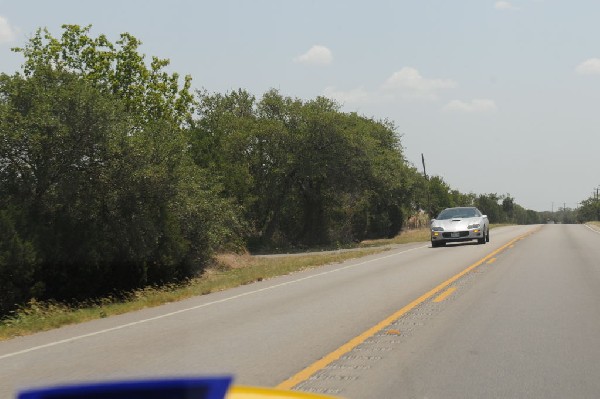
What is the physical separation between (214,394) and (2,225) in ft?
58.0

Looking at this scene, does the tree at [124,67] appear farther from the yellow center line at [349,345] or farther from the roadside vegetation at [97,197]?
the yellow center line at [349,345]

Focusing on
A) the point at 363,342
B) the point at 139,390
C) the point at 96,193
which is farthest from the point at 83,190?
the point at 139,390

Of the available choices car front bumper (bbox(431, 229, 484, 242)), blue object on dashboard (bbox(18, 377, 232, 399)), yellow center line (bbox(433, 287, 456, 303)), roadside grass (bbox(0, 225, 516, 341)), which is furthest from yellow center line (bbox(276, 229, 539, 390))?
car front bumper (bbox(431, 229, 484, 242))

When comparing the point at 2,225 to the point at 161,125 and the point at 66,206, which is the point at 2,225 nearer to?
the point at 66,206

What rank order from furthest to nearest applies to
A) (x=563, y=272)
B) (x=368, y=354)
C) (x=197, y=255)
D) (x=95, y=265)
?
1. (x=197, y=255)
2. (x=95, y=265)
3. (x=563, y=272)
4. (x=368, y=354)

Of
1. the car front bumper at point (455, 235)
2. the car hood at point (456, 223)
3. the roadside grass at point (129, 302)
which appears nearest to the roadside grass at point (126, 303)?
the roadside grass at point (129, 302)

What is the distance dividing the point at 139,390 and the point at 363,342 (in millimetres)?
6954

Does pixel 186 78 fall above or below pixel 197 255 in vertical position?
above

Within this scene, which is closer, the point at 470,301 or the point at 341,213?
the point at 470,301

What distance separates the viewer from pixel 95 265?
2138cm

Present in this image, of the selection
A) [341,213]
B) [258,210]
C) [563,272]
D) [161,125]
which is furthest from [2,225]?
[341,213]

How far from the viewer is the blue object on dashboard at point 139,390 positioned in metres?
1.71

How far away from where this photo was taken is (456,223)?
2980cm

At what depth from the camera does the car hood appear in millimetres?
29672
